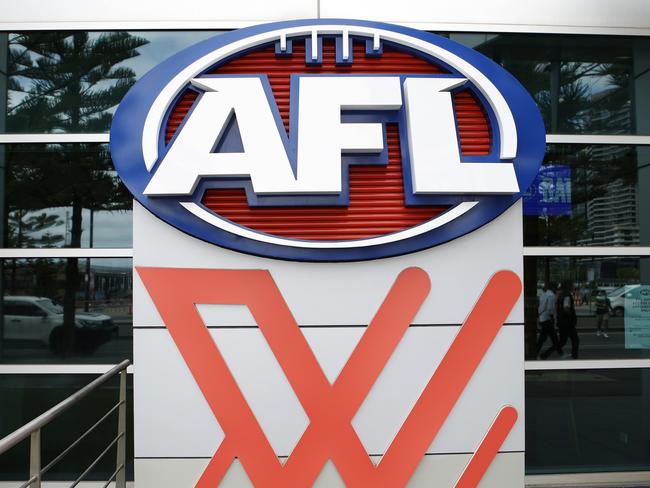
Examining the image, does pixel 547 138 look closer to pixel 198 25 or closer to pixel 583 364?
pixel 583 364

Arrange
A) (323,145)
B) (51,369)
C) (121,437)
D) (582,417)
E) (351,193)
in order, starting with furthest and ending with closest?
1. (582,417)
2. (51,369)
3. (121,437)
4. (351,193)
5. (323,145)

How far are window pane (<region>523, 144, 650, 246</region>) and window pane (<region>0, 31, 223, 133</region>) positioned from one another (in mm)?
3704

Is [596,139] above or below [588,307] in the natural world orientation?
above

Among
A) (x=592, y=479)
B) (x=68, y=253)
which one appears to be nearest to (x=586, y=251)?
(x=592, y=479)

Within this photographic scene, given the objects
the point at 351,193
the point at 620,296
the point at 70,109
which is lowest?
the point at 620,296

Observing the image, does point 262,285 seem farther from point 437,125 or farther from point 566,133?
point 566,133

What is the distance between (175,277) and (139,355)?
1.79 ft

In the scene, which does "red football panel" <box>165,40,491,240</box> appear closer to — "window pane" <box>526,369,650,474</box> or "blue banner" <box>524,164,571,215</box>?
"blue banner" <box>524,164,571,215</box>

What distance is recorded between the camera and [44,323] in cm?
434

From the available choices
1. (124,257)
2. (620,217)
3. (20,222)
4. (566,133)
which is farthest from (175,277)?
(620,217)

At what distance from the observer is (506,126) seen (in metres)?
3.20

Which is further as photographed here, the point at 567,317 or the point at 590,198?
the point at 590,198

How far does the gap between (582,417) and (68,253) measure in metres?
5.05

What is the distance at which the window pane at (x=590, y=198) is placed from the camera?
4559 mm
